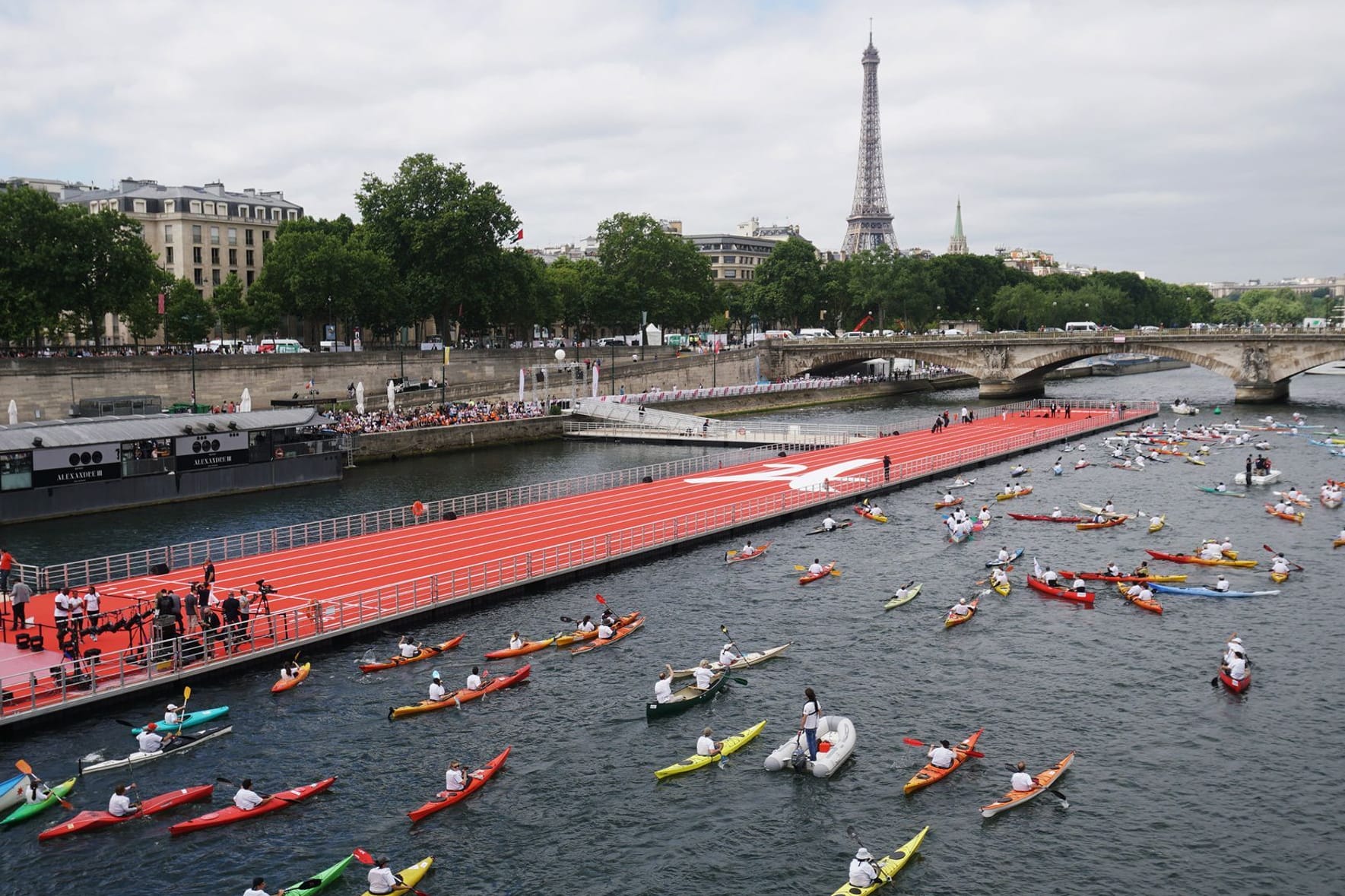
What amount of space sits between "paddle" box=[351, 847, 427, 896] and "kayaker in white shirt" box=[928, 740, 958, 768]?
1295 cm

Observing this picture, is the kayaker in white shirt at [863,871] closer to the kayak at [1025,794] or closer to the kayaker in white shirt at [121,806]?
the kayak at [1025,794]

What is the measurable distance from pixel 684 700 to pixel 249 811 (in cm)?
1207

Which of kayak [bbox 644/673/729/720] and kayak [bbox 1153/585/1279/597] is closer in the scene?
kayak [bbox 644/673/729/720]

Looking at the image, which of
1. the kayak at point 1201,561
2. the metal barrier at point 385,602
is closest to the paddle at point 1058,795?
the metal barrier at point 385,602

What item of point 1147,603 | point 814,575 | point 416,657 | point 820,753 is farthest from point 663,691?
point 1147,603

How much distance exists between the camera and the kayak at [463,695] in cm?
3175

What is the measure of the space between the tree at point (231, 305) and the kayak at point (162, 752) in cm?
9308

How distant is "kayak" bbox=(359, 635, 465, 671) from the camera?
35.1 metres

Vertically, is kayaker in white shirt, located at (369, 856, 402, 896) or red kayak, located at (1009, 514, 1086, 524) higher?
red kayak, located at (1009, 514, 1086, 524)

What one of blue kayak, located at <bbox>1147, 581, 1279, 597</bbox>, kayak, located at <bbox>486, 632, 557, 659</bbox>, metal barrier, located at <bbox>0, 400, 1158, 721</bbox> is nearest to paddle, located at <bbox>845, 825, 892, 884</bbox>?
kayak, located at <bbox>486, 632, 557, 659</bbox>

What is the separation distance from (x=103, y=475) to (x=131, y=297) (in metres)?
34.9

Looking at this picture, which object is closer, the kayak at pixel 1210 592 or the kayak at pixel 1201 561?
the kayak at pixel 1210 592

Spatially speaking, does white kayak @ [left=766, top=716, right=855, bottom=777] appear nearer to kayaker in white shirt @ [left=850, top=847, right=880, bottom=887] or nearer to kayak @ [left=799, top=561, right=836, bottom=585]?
kayaker in white shirt @ [left=850, top=847, right=880, bottom=887]

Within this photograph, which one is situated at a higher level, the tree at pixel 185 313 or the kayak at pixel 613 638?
the tree at pixel 185 313
